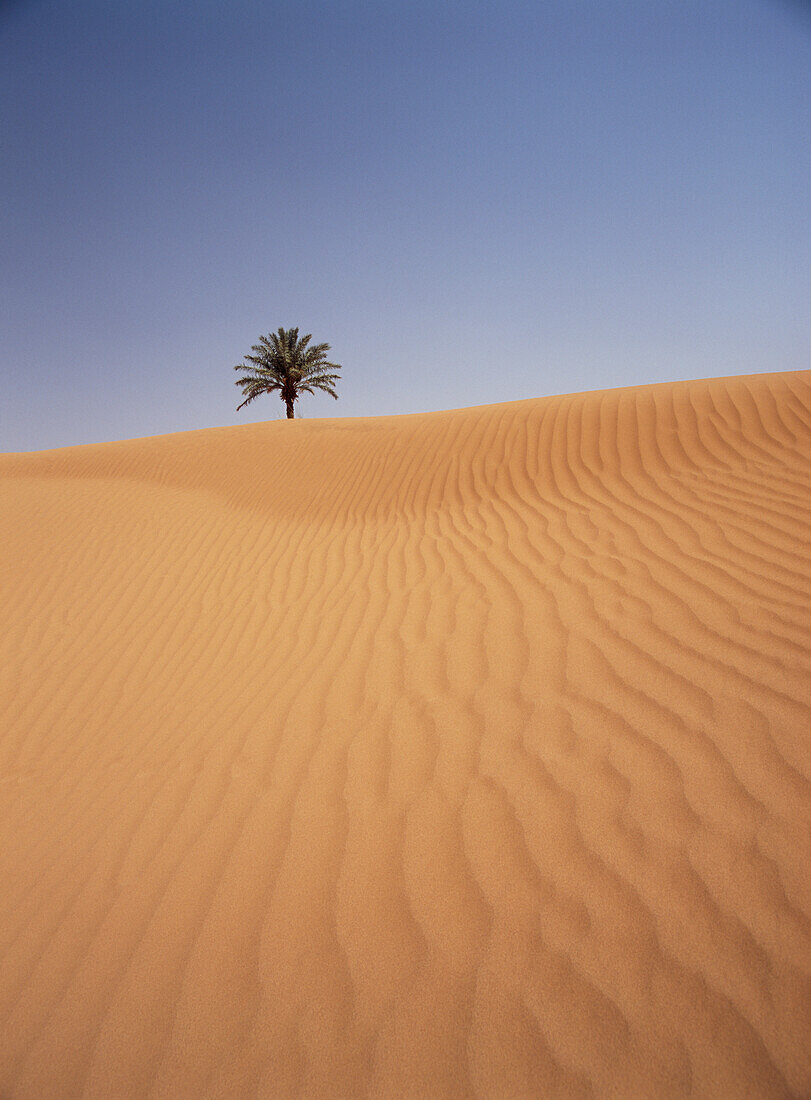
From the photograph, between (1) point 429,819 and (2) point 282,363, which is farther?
(2) point 282,363

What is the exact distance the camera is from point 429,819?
5.79 feet

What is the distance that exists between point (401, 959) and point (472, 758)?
0.78 meters

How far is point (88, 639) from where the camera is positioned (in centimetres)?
377

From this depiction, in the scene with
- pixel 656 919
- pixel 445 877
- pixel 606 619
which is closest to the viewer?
pixel 656 919

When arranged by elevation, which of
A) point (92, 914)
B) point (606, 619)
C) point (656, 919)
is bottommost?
point (92, 914)

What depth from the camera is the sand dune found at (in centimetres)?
118

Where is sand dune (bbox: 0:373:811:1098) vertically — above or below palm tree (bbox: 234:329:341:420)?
below

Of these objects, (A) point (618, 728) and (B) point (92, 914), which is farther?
(A) point (618, 728)

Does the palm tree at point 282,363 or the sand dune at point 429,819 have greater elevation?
the palm tree at point 282,363

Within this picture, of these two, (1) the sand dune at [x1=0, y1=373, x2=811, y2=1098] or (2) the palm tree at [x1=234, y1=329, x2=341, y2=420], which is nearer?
(1) the sand dune at [x1=0, y1=373, x2=811, y2=1098]

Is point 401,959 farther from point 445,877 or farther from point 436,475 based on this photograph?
point 436,475

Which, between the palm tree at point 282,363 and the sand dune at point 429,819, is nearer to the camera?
the sand dune at point 429,819

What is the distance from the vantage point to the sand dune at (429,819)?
3.89ft

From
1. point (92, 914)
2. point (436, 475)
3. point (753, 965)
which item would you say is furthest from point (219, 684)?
point (436, 475)
